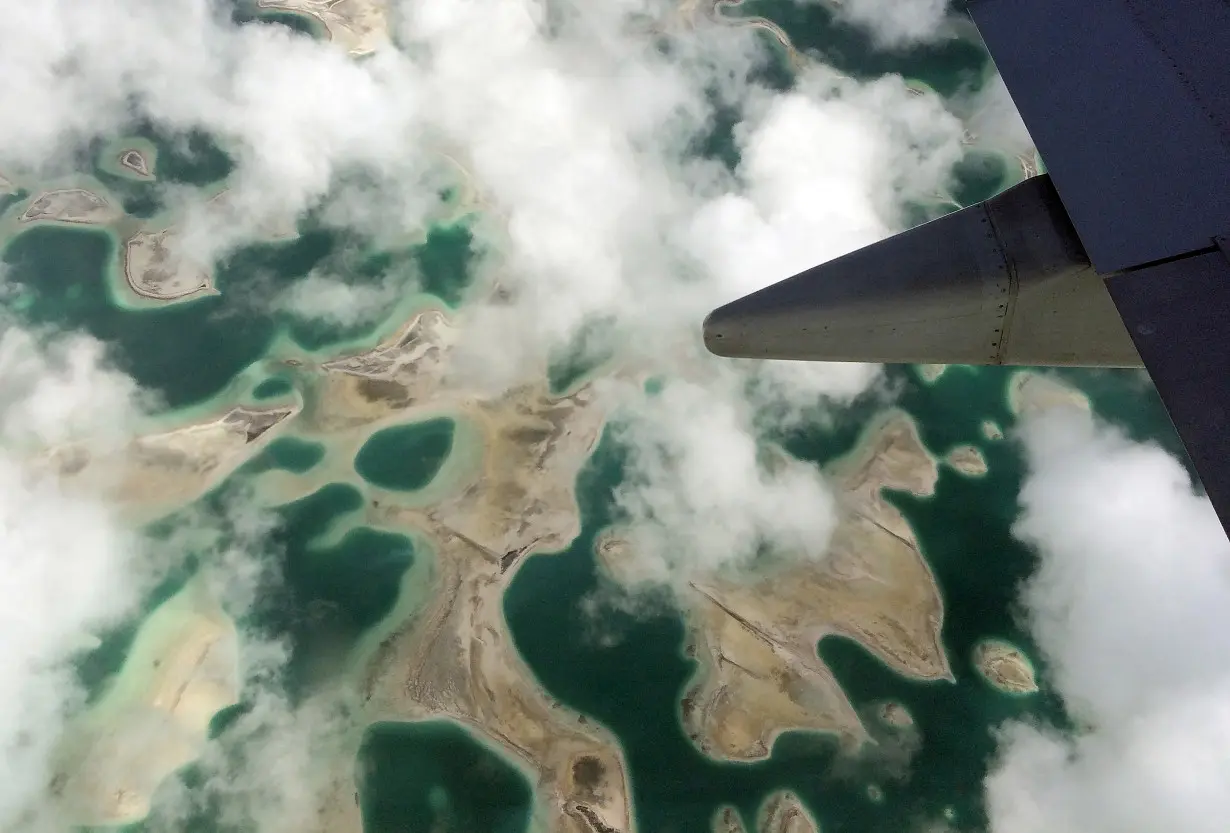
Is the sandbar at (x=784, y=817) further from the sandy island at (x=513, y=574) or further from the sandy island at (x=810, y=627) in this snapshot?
the sandy island at (x=810, y=627)

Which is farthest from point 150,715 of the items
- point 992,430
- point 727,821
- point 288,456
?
point 992,430

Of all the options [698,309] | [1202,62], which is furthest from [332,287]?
[1202,62]

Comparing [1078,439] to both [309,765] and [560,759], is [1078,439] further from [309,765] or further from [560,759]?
[309,765]

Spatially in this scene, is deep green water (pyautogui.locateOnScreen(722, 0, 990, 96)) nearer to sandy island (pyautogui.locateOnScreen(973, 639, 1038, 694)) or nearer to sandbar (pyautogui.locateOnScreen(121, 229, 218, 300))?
sandy island (pyautogui.locateOnScreen(973, 639, 1038, 694))

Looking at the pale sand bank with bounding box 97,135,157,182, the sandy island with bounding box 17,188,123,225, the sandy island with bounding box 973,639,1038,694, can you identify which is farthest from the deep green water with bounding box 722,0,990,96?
the sandy island with bounding box 17,188,123,225

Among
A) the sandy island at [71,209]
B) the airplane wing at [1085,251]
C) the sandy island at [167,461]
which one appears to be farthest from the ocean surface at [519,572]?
the airplane wing at [1085,251]
